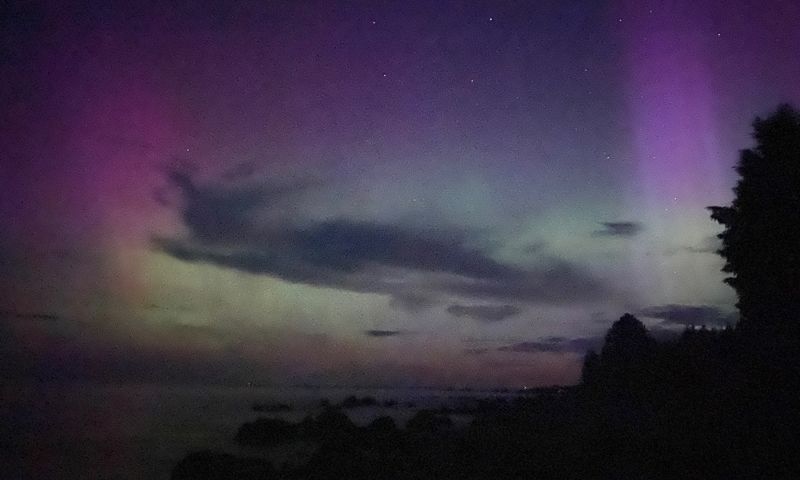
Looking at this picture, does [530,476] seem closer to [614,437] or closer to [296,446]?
[614,437]

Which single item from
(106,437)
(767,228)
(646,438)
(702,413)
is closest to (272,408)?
(106,437)

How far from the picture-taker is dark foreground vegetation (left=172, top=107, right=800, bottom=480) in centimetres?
2088

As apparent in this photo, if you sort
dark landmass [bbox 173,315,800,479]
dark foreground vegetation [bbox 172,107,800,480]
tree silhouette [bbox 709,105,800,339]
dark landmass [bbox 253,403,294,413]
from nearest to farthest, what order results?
dark landmass [bbox 173,315,800,479] < dark foreground vegetation [bbox 172,107,800,480] < tree silhouette [bbox 709,105,800,339] < dark landmass [bbox 253,403,294,413]

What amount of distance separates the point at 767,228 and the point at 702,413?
9.88 m

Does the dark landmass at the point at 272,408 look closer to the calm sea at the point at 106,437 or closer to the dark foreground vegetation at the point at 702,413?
the calm sea at the point at 106,437

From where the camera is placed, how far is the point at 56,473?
138 ft

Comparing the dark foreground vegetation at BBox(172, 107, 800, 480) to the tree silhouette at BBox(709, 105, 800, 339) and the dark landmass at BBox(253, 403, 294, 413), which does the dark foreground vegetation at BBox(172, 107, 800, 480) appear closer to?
the tree silhouette at BBox(709, 105, 800, 339)

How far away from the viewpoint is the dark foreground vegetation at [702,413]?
68.5ft

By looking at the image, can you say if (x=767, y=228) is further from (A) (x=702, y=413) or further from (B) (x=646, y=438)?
(B) (x=646, y=438)

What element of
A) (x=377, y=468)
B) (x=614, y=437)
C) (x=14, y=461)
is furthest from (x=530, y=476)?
(x=14, y=461)

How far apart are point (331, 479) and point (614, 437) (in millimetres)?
10348

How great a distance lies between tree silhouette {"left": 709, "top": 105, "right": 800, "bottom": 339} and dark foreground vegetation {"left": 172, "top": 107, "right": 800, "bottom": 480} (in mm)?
49

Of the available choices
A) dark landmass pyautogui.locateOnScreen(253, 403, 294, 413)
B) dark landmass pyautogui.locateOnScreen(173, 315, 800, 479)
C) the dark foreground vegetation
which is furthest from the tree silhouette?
dark landmass pyautogui.locateOnScreen(253, 403, 294, 413)

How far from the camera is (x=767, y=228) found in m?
29.8
